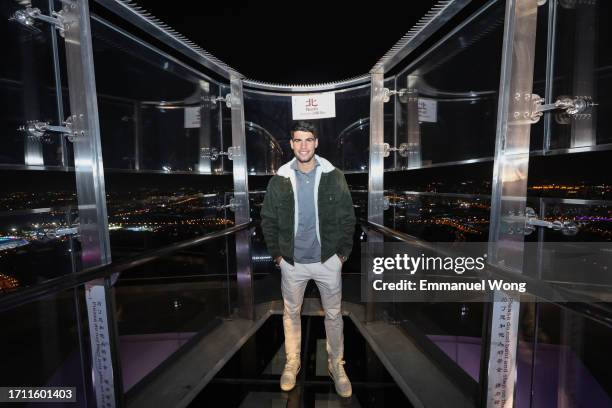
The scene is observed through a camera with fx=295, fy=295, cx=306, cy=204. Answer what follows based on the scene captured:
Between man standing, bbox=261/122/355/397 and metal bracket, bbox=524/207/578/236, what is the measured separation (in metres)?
1.08

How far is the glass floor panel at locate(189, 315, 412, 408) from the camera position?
2088 mm

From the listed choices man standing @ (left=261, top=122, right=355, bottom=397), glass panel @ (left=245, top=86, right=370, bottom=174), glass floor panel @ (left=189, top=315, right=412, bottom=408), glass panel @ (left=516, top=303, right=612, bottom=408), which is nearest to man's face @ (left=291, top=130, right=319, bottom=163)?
man standing @ (left=261, top=122, right=355, bottom=397)

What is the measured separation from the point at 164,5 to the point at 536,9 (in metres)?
2.11

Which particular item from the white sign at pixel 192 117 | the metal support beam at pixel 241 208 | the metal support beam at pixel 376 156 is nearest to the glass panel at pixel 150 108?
the white sign at pixel 192 117

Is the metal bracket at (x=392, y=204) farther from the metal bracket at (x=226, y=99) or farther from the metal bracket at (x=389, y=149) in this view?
the metal bracket at (x=226, y=99)

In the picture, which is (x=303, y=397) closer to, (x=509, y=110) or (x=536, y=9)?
(x=509, y=110)

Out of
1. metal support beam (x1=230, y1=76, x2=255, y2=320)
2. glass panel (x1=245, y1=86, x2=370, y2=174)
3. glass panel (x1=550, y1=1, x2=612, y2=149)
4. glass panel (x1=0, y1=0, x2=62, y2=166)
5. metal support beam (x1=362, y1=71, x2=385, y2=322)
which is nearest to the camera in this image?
glass panel (x1=550, y1=1, x2=612, y2=149)

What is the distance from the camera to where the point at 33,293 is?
119 centimetres

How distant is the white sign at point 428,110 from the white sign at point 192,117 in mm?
2127

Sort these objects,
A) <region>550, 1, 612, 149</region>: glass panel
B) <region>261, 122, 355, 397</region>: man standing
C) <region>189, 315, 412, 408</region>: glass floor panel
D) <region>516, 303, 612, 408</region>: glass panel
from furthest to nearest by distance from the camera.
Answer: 1. <region>261, 122, 355, 397</region>: man standing
2. <region>189, 315, 412, 408</region>: glass floor panel
3. <region>516, 303, 612, 408</region>: glass panel
4. <region>550, 1, 612, 149</region>: glass panel

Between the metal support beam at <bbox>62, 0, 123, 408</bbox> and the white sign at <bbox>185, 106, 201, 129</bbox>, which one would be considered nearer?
the metal support beam at <bbox>62, 0, 123, 408</bbox>

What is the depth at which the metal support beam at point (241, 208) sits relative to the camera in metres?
3.11

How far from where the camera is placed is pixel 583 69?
133cm

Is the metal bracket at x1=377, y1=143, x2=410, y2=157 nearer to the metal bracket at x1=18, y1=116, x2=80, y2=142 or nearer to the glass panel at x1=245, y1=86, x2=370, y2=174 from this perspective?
the glass panel at x1=245, y1=86, x2=370, y2=174
